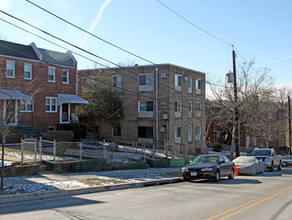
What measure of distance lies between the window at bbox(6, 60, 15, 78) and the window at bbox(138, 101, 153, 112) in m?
14.3

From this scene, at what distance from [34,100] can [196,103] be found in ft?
66.7

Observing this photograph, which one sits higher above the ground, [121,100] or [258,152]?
[121,100]

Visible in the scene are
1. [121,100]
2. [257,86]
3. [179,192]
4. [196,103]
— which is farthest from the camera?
[196,103]

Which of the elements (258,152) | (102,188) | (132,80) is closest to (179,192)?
(102,188)

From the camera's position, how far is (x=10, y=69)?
24.5 meters

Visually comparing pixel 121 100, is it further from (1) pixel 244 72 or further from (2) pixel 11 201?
Result: (2) pixel 11 201

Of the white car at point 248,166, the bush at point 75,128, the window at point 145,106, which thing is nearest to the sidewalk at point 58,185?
the white car at point 248,166

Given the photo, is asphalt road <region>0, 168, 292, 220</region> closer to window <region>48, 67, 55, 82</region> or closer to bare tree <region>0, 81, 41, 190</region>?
bare tree <region>0, 81, 41, 190</region>

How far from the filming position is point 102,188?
464 inches

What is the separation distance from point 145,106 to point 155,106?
49.6 inches

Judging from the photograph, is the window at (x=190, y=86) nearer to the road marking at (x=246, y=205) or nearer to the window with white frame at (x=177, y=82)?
the window with white frame at (x=177, y=82)

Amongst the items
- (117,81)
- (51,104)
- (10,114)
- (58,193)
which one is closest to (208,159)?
(58,193)

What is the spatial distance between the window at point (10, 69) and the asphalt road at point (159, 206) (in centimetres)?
1681

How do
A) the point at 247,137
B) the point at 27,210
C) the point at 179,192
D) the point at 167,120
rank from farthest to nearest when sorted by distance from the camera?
the point at 247,137, the point at 167,120, the point at 179,192, the point at 27,210
